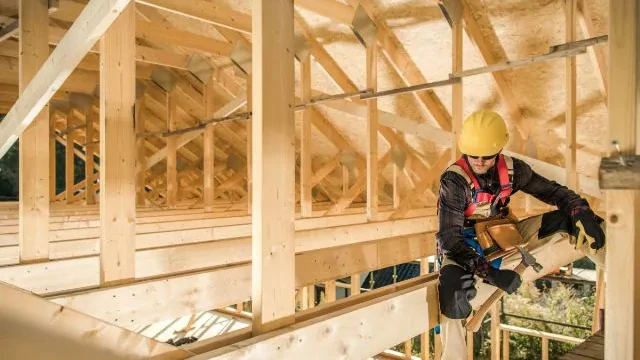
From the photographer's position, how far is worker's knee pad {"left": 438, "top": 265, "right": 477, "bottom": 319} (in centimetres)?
182

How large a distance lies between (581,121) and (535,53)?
97cm

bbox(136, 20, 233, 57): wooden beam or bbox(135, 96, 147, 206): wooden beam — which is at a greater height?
bbox(136, 20, 233, 57): wooden beam

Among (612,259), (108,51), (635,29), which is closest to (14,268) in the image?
(108,51)

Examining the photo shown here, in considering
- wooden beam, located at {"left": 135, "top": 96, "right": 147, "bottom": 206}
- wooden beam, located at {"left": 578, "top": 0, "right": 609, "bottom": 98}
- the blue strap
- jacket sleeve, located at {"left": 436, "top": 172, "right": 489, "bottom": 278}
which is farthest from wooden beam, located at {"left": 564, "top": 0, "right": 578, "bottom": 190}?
wooden beam, located at {"left": 135, "top": 96, "right": 147, "bottom": 206}

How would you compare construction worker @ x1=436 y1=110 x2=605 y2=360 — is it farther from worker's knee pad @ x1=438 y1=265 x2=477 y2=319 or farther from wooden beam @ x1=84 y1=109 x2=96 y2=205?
wooden beam @ x1=84 y1=109 x2=96 y2=205

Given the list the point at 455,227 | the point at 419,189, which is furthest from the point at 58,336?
the point at 419,189

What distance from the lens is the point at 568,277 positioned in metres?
8.94

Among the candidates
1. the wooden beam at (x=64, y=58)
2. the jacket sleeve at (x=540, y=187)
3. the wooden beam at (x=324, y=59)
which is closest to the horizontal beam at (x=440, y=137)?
the wooden beam at (x=324, y=59)

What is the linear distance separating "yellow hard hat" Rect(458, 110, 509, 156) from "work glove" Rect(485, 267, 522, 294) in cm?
55

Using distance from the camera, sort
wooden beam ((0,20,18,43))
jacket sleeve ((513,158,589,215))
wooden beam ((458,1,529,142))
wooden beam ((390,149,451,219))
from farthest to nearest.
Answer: wooden beam ((390,149,451,219)) < wooden beam ((0,20,18,43)) < wooden beam ((458,1,529,142)) < jacket sleeve ((513,158,589,215))

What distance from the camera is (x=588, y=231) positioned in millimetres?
1976

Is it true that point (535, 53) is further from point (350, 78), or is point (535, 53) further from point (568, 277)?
point (568, 277)

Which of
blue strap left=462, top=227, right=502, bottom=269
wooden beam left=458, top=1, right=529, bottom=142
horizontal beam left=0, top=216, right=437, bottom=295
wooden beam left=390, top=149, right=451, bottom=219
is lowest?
horizontal beam left=0, top=216, right=437, bottom=295

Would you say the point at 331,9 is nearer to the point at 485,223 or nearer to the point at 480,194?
the point at 480,194
